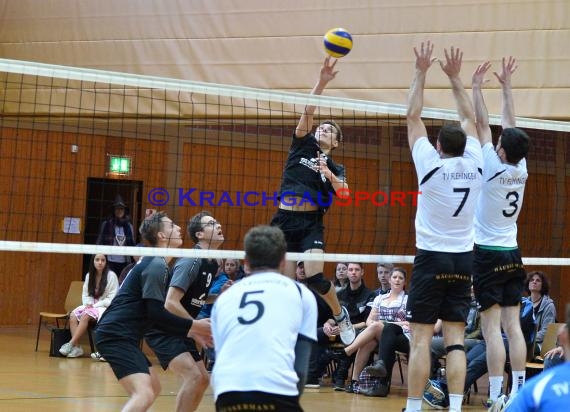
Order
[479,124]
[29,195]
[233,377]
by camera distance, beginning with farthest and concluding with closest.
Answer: [29,195] < [479,124] < [233,377]

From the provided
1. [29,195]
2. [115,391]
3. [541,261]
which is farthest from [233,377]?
[29,195]

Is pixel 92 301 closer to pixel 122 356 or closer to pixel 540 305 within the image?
pixel 540 305

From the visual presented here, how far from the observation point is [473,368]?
434 inches

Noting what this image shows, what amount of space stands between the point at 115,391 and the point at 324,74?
4.71m

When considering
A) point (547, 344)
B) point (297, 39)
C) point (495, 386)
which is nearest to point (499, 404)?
point (495, 386)

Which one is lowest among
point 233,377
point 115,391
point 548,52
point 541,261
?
point 115,391

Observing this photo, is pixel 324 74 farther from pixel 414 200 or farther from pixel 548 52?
pixel 414 200

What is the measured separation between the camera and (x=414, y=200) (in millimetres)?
18062

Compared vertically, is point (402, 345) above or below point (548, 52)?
below

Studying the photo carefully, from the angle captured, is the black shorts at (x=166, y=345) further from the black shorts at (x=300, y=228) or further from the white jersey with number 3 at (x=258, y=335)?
the white jersey with number 3 at (x=258, y=335)

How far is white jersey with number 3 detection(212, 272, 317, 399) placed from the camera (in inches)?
168

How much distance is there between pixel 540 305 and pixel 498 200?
437cm

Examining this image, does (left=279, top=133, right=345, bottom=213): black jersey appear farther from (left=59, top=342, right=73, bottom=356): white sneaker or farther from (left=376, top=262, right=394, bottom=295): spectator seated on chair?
(left=59, top=342, right=73, bottom=356): white sneaker

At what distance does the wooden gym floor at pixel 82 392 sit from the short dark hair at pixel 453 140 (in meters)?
3.87
